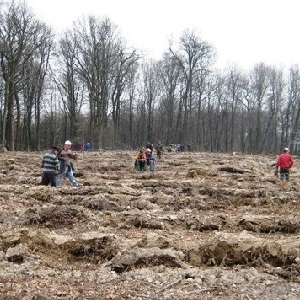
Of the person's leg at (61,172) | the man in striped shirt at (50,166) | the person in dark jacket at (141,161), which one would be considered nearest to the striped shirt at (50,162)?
the man in striped shirt at (50,166)

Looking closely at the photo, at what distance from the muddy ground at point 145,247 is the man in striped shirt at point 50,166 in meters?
1.19

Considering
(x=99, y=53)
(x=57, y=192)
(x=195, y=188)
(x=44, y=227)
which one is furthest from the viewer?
(x=99, y=53)

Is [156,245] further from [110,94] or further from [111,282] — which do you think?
[110,94]

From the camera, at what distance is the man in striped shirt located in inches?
551

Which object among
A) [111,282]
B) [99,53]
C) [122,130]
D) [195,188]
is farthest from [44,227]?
[122,130]

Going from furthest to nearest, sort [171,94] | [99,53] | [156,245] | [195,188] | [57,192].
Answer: [171,94] → [99,53] → [195,188] → [57,192] → [156,245]

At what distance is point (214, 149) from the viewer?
66688 millimetres

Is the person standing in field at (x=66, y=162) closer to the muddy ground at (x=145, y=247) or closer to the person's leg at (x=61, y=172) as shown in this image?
the person's leg at (x=61, y=172)

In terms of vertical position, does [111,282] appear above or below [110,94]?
below

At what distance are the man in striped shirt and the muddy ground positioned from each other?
1186 mm

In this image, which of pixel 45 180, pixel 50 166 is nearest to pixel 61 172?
pixel 45 180

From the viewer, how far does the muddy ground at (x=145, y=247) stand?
5859 millimetres

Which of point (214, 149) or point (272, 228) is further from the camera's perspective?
point (214, 149)

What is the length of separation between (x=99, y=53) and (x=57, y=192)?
38.1 m
